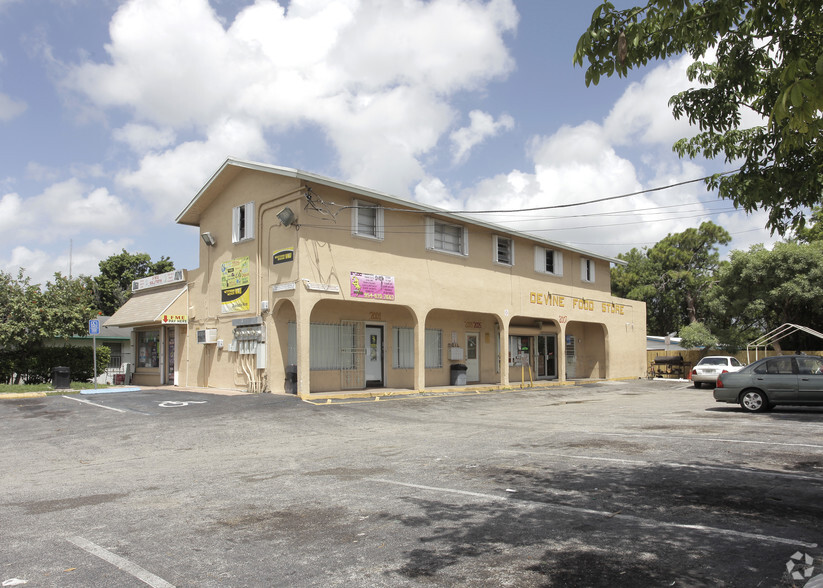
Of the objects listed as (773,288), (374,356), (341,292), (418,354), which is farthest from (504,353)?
(773,288)

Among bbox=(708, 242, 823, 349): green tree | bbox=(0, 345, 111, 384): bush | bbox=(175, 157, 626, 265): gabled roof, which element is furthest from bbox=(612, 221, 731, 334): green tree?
bbox=(0, 345, 111, 384): bush

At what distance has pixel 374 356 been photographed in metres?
21.5

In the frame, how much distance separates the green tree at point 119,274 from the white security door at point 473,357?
34591 millimetres

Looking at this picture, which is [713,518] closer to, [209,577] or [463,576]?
[463,576]

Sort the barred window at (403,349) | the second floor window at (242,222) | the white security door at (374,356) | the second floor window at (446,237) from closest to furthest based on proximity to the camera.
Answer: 1. the second floor window at (242,222)
2. the white security door at (374,356)
3. the second floor window at (446,237)
4. the barred window at (403,349)

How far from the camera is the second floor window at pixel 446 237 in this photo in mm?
21500

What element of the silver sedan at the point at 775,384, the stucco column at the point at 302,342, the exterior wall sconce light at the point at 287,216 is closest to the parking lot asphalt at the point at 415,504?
the silver sedan at the point at 775,384

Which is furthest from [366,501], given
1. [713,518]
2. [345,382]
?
[345,382]

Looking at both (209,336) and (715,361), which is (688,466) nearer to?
(209,336)

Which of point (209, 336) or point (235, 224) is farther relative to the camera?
point (209, 336)

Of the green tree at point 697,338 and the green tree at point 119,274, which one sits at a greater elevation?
the green tree at point 119,274

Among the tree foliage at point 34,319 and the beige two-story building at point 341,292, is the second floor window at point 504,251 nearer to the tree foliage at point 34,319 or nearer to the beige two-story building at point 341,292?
the beige two-story building at point 341,292

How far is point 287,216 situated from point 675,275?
37762 millimetres

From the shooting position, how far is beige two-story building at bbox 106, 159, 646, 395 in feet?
59.9
